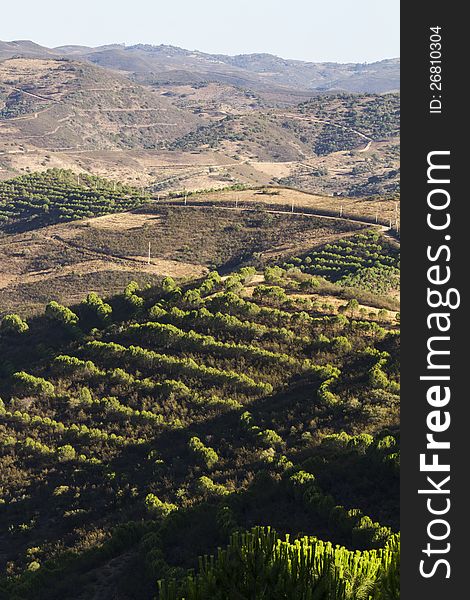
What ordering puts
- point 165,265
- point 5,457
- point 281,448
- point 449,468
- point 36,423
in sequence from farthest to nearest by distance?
point 165,265
point 36,423
point 5,457
point 281,448
point 449,468

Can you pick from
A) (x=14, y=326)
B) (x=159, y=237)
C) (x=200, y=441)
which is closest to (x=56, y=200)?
(x=159, y=237)

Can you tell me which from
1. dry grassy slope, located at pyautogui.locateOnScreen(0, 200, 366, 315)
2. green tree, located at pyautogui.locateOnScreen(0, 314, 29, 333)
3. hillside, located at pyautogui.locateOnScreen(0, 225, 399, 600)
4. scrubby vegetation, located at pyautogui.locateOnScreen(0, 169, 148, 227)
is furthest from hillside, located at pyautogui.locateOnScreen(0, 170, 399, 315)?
hillside, located at pyautogui.locateOnScreen(0, 225, 399, 600)

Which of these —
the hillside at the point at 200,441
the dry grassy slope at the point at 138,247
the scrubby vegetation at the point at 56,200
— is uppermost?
the scrubby vegetation at the point at 56,200

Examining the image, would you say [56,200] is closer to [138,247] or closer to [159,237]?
[159,237]

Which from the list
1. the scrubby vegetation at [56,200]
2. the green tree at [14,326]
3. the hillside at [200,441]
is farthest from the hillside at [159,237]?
the hillside at [200,441]

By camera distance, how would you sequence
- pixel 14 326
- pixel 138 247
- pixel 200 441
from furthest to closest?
pixel 138 247
pixel 14 326
pixel 200 441

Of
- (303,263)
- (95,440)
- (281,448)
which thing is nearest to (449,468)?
(281,448)

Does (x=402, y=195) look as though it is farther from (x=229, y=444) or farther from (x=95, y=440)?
(x=95, y=440)

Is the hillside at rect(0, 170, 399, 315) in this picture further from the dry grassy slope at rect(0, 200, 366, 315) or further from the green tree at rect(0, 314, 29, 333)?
the green tree at rect(0, 314, 29, 333)

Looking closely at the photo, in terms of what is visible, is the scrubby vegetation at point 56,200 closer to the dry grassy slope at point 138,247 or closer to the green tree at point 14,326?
the dry grassy slope at point 138,247
